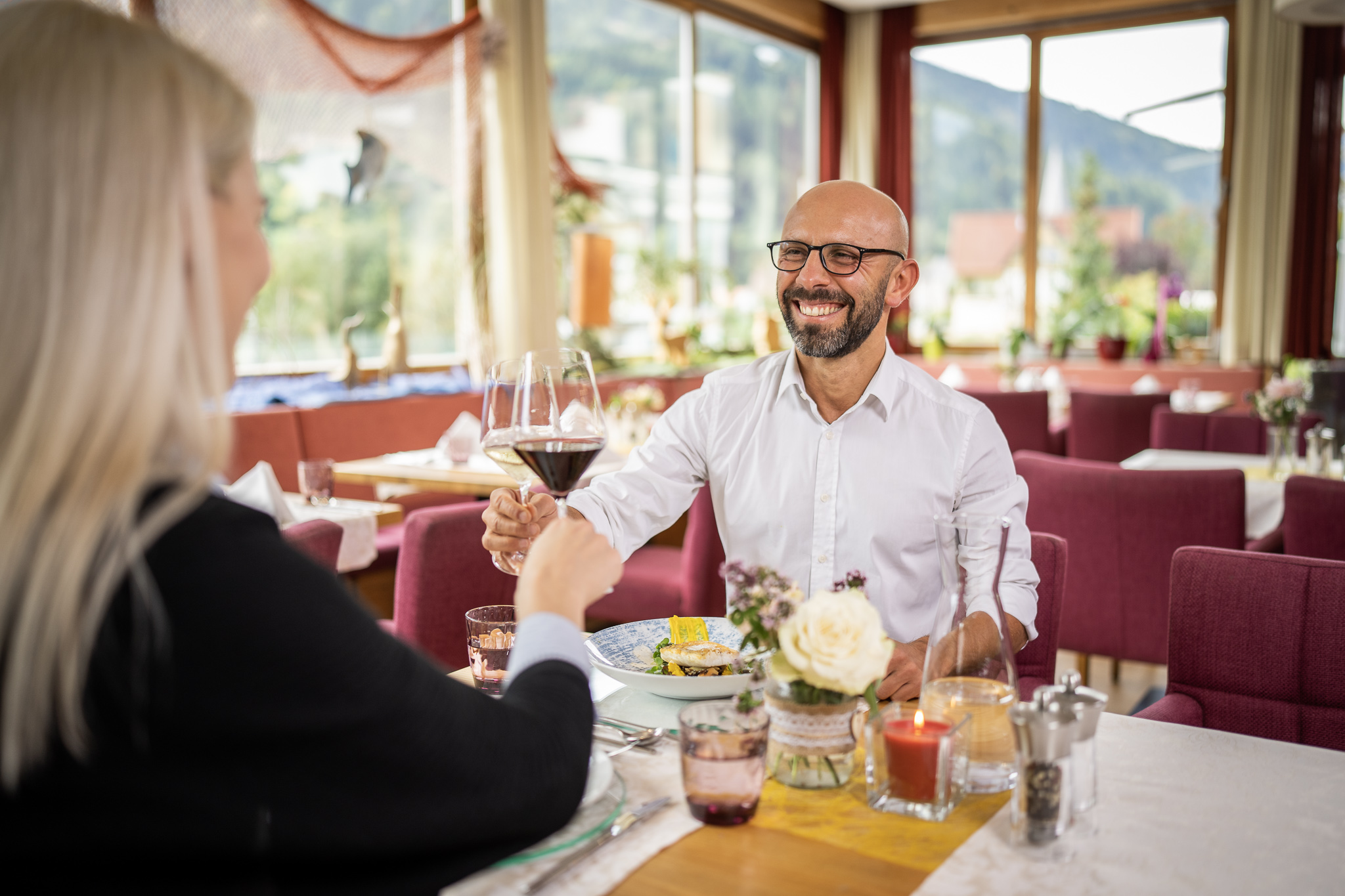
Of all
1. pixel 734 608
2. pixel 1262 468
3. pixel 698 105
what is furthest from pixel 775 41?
pixel 734 608

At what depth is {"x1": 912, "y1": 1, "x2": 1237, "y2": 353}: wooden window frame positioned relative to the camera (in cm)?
780

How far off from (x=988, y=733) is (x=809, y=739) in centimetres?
18

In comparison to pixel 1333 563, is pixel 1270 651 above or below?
below

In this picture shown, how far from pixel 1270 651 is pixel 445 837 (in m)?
1.35

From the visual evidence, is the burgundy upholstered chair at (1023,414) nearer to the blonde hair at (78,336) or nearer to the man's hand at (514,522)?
the man's hand at (514,522)

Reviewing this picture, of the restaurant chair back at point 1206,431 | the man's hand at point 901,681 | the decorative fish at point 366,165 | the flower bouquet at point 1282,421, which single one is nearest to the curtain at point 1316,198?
the restaurant chair back at point 1206,431

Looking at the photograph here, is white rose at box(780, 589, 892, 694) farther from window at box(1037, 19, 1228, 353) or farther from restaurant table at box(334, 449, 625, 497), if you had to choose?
window at box(1037, 19, 1228, 353)

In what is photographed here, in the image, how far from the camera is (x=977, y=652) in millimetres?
1097

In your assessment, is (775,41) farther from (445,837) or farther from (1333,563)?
(445,837)

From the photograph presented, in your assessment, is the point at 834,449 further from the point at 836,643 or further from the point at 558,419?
the point at 836,643

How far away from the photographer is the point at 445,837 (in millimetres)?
758

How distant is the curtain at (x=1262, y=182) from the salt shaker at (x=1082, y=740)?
744cm

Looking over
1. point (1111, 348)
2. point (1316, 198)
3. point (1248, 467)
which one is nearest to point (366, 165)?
point (1248, 467)

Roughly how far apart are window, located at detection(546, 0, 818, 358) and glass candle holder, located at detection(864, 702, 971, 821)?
5.76 meters
